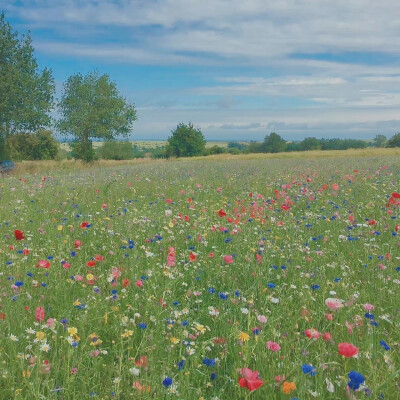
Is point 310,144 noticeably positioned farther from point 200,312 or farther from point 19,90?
point 200,312

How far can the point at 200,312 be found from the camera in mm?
3342

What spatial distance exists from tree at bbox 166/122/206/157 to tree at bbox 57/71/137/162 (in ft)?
124

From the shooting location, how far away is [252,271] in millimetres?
4215

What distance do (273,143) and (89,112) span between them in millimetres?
69562

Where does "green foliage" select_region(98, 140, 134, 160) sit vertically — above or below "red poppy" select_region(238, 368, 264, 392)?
above

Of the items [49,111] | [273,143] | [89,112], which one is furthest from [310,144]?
[49,111]

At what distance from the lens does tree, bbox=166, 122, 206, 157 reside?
85250 millimetres

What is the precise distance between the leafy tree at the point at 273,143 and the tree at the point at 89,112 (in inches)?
2367

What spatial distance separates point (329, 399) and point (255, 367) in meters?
0.45

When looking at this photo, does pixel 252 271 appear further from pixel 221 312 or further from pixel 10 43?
pixel 10 43

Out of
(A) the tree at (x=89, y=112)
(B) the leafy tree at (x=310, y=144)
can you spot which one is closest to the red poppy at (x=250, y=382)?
(A) the tree at (x=89, y=112)

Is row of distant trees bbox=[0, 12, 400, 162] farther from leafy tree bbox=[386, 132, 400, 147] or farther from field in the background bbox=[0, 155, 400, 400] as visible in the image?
field in the background bbox=[0, 155, 400, 400]

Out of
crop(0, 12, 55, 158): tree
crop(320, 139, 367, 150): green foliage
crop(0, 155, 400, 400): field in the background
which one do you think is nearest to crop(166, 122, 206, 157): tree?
crop(320, 139, 367, 150): green foliage

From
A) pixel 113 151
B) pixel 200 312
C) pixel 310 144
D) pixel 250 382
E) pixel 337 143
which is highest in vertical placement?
pixel 337 143
